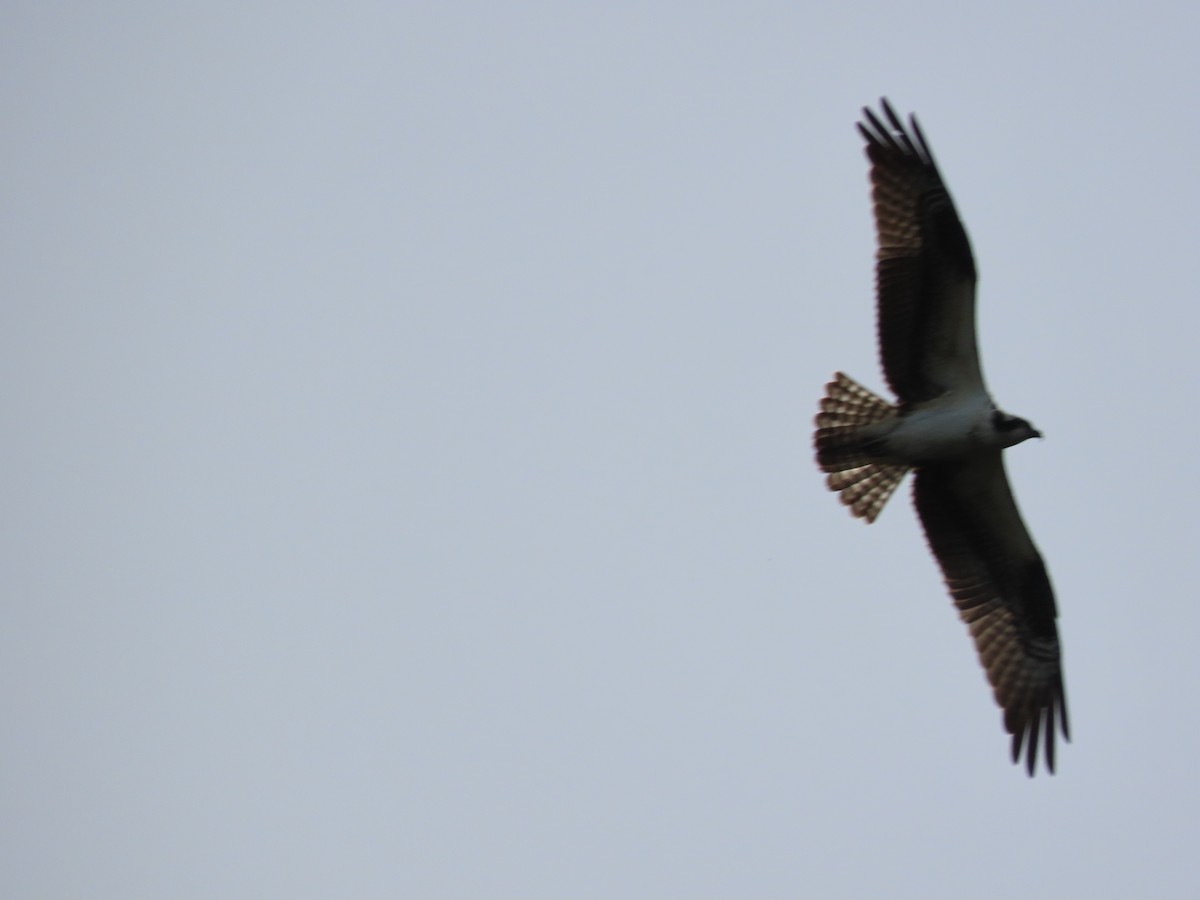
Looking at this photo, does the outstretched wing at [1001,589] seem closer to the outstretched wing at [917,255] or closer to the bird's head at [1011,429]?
the bird's head at [1011,429]

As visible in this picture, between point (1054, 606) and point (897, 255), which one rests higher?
point (897, 255)

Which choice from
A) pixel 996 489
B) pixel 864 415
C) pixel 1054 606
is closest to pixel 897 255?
pixel 864 415

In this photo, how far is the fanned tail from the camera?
12.9 metres

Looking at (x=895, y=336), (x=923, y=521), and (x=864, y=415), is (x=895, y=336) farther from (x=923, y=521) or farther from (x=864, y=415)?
(x=923, y=521)

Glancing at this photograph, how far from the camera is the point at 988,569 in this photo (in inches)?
531

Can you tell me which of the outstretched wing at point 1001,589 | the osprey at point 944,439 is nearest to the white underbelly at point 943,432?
the osprey at point 944,439

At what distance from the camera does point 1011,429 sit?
12.5 metres

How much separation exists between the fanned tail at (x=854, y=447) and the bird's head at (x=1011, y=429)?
0.82 meters

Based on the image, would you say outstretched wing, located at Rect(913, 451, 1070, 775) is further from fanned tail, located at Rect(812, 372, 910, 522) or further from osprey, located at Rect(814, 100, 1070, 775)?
fanned tail, located at Rect(812, 372, 910, 522)

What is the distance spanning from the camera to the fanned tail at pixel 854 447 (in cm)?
1291

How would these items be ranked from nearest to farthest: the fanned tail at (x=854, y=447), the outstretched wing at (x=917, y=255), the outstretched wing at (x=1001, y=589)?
the outstretched wing at (x=917, y=255)
the fanned tail at (x=854, y=447)
the outstretched wing at (x=1001, y=589)

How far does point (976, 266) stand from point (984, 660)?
3.47 metres

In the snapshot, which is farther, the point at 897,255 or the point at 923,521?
the point at 923,521

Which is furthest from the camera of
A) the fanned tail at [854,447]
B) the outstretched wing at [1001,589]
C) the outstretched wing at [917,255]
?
the outstretched wing at [1001,589]
